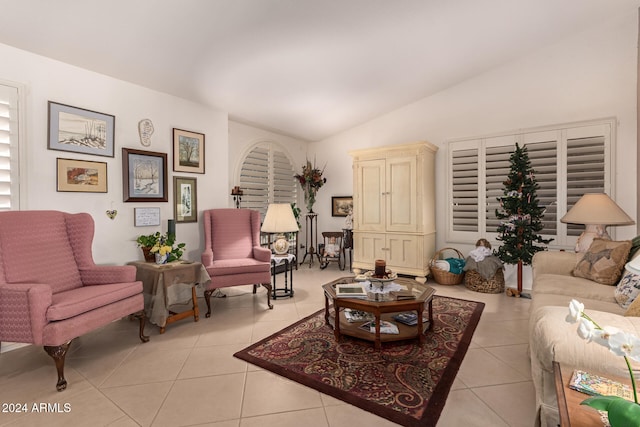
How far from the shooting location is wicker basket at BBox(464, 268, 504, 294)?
→ 14.0ft

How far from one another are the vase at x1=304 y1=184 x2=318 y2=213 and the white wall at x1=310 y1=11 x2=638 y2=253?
1382mm

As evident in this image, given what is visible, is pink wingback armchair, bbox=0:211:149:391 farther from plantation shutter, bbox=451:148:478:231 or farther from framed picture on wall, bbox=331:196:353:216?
plantation shutter, bbox=451:148:478:231

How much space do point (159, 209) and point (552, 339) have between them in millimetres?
3933

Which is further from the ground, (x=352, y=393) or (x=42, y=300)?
(x=42, y=300)

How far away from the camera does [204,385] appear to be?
212 centimetres

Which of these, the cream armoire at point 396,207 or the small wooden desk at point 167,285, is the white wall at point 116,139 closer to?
the small wooden desk at point 167,285

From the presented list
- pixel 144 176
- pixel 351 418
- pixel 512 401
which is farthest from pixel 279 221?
pixel 512 401

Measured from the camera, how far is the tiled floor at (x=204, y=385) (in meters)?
1.79

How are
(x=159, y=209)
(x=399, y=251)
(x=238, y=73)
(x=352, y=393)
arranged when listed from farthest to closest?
(x=399, y=251) → (x=159, y=209) → (x=238, y=73) → (x=352, y=393)

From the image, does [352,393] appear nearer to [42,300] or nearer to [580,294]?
[580,294]

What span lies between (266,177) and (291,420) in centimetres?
428

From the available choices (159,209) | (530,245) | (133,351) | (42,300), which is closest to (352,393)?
(133,351)

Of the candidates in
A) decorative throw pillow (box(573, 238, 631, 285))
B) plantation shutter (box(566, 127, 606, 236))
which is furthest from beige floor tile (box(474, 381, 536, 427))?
plantation shutter (box(566, 127, 606, 236))

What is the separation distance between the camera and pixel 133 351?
2646mm
